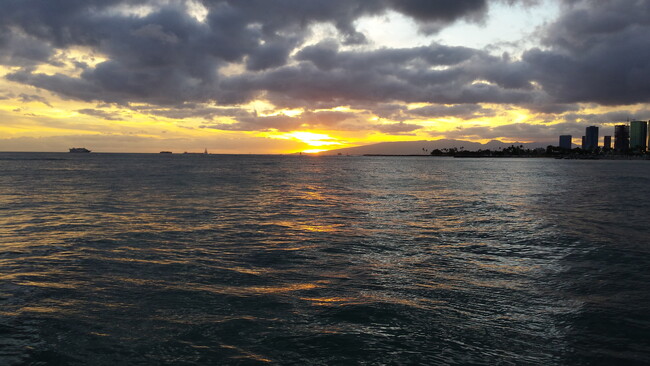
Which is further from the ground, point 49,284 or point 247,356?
point 49,284

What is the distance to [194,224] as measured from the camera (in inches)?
987

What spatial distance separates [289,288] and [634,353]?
29.1 feet

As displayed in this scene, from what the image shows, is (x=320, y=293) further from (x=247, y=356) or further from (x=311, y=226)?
(x=311, y=226)

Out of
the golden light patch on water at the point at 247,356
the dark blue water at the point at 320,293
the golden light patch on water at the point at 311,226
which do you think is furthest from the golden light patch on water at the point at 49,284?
the golden light patch on water at the point at 311,226

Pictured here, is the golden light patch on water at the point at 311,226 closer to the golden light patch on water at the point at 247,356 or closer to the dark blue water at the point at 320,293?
the dark blue water at the point at 320,293

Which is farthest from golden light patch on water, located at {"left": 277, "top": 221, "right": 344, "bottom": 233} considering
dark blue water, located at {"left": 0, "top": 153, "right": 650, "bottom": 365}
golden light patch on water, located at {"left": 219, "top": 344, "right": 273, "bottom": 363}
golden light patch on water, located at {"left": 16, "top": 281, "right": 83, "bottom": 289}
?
golden light patch on water, located at {"left": 219, "top": 344, "right": 273, "bottom": 363}

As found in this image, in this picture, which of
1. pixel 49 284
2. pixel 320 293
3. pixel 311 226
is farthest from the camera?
pixel 311 226

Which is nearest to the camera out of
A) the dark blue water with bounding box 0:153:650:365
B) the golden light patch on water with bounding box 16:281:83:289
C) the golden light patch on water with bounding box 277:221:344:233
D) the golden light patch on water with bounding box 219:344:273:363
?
the golden light patch on water with bounding box 219:344:273:363

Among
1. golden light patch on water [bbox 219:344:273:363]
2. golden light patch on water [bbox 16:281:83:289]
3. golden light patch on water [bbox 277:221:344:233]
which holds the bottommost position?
golden light patch on water [bbox 277:221:344:233]

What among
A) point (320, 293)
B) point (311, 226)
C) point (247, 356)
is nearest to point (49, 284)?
point (247, 356)

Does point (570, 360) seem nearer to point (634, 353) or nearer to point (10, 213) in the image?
point (634, 353)

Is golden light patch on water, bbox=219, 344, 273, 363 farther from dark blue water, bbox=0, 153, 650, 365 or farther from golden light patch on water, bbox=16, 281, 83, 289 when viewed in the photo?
golden light patch on water, bbox=16, 281, 83, 289

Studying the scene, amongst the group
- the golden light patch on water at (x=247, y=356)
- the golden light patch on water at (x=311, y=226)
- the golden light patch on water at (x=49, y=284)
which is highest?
the golden light patch on water at (x=49, y=284)

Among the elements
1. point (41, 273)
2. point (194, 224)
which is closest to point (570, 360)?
point (41, 273)
